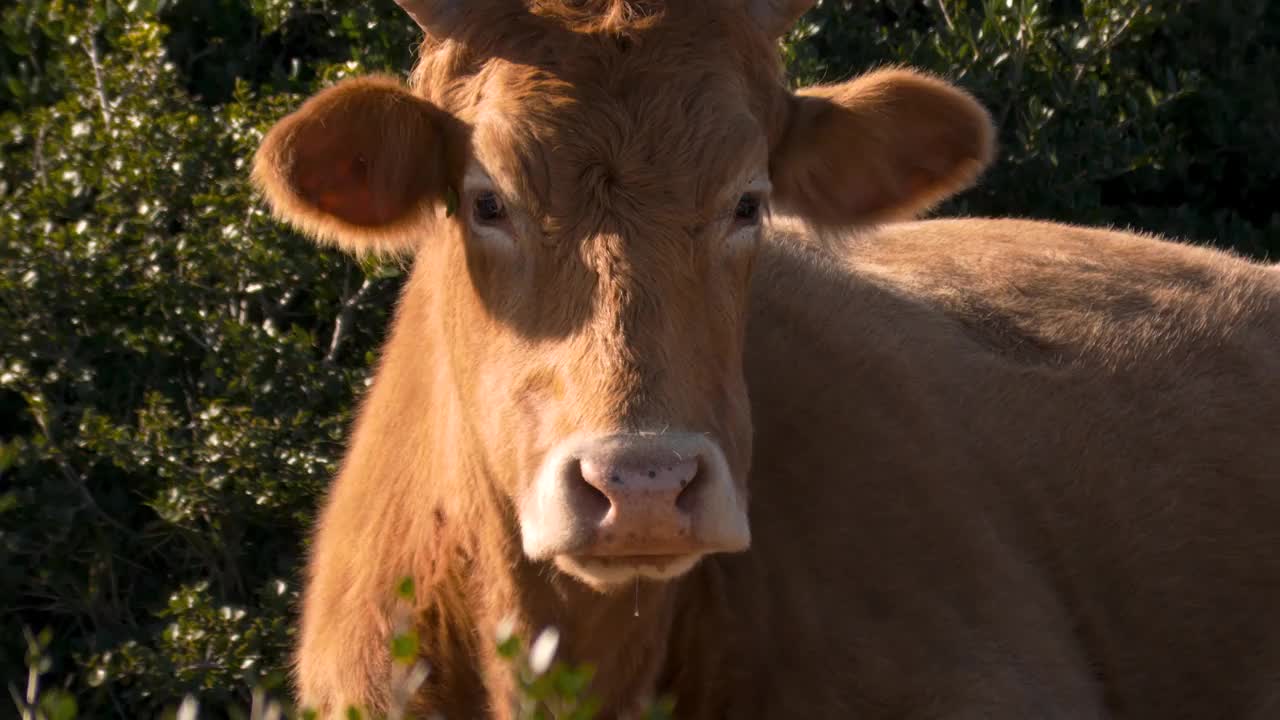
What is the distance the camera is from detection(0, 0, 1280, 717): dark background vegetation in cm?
613

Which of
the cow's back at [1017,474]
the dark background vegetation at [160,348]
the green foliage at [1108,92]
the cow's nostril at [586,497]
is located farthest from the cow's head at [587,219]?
the green foliage at [1108,92]

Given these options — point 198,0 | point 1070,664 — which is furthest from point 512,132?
point 198,0

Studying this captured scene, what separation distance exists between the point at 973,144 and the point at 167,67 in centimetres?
308

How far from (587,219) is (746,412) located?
1.85 ft

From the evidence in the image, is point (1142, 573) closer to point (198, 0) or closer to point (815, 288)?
point (815, 288)

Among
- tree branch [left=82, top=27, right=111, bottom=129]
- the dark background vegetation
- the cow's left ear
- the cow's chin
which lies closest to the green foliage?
the dark background vegetation

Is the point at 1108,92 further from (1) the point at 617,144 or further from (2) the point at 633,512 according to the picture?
(2) the point at 633,512

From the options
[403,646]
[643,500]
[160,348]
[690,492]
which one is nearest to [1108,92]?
[160,348]

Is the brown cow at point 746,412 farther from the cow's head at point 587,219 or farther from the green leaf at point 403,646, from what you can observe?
the green leaf at point 403,646

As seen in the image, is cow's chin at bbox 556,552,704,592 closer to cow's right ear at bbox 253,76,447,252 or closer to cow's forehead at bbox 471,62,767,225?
cow's forehead at bbox 471,62,767,225

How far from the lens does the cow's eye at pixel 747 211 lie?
419cm

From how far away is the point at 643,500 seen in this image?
3521 millimetres

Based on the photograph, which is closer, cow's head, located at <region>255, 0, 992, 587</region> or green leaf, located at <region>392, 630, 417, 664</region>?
green leaf, located at <region>392, 630, 417, 664</region>

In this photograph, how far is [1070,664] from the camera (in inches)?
207
